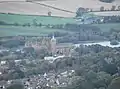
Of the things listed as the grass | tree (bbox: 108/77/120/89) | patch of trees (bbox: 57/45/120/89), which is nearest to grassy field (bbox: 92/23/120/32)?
patch of trees (bbox: 57/45/120/89)

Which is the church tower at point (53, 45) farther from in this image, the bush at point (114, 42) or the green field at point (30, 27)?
the bush at point (114, 42)

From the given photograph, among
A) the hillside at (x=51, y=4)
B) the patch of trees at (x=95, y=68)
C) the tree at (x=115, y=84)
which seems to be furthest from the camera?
the hillside at (x=51, y=4)

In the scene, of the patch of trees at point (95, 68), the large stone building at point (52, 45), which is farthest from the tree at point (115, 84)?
the large stone building at point (52, 45)

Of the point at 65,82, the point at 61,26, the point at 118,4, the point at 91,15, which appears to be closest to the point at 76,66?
the point at 65,82

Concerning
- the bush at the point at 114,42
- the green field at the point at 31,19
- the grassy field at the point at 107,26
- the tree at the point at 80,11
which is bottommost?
the bush at the point at 114,42

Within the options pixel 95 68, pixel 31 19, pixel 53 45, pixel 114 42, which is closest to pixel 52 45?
pixel 53 45

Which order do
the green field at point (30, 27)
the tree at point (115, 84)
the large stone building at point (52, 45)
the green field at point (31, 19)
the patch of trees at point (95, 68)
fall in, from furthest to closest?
the green field at point (31, 19)
the green field at point (30, 27)
the large stone building at point (52, 45)
the patch of trees at point (95, 68)
the tree at point (115, 84)

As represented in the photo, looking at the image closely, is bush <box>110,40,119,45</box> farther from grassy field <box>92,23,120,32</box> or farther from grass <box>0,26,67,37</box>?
grass <box>0,26,67,37</box>
